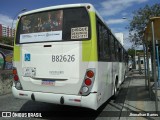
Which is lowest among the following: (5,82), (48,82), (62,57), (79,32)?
(5,82)

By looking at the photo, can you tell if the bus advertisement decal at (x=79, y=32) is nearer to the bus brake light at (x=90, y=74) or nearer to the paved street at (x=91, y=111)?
the bus brake light at (x=90, y=74)

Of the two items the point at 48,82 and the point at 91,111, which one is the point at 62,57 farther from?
the point at 91,111

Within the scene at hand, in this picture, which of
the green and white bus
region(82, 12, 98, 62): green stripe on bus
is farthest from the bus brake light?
region(82, 12, 98, 62): green stripe on bus

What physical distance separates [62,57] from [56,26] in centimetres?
86

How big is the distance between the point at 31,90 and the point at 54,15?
2059mm

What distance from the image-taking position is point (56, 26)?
6.65 m

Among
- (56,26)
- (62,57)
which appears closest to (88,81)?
(62,57)

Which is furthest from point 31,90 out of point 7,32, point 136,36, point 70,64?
point 7,32

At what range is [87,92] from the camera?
20.1 ft

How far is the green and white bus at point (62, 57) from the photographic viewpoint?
615 centimetres

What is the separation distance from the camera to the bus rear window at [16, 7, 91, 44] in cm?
639

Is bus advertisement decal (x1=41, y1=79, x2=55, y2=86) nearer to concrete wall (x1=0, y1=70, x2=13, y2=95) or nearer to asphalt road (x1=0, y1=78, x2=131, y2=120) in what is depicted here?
asphalt road (x1=0, y1=78, x2=131, y2=120)

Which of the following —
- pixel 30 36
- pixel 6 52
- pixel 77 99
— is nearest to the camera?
pixel 77 99

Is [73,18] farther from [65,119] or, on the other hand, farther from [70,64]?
[65,119]
